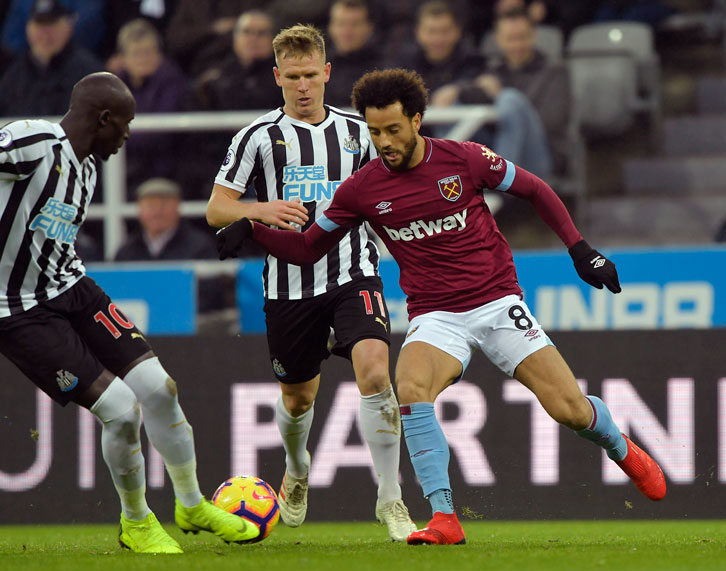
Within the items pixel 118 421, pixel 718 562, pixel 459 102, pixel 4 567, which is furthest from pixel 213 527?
pixel 459 102

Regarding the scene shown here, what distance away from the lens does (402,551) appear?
4906mm

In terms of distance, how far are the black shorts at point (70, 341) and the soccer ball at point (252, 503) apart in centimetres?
85

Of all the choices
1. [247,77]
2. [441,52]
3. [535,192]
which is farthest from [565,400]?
[247,77]

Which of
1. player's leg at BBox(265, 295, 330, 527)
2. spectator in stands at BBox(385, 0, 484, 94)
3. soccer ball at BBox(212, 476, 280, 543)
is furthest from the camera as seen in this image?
spectator in stands at BBox(385, 0, 484, 94)

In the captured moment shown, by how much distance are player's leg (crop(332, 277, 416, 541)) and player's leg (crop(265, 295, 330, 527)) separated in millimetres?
262

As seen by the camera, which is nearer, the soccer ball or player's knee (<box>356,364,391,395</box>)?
player's knee (<box>356,364,391,395</box>)

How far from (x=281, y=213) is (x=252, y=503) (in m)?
1.36

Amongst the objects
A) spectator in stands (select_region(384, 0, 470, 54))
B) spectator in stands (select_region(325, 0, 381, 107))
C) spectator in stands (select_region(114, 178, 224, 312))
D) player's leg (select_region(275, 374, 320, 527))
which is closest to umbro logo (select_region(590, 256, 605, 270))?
player's leg (select_region(275, 374, 320, 527))

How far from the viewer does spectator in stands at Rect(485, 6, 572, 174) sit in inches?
409

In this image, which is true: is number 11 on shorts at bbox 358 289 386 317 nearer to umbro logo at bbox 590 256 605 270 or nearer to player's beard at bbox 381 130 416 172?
player's beard at bbox 381 130 416 172

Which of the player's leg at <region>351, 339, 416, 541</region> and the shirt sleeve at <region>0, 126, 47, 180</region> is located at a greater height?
the shirt sleeve at <region>0, 126, 47, 180</region>

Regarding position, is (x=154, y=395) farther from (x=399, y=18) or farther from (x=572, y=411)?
(x=399, y=18)

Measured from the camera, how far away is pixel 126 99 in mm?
5238

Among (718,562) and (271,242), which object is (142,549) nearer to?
(271,242)
